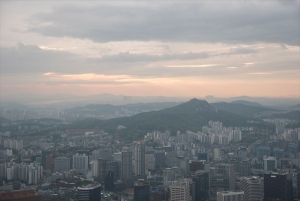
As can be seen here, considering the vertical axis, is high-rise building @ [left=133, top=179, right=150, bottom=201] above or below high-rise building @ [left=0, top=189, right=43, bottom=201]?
below

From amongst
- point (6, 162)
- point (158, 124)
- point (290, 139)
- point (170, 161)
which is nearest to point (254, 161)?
point (170, 161)

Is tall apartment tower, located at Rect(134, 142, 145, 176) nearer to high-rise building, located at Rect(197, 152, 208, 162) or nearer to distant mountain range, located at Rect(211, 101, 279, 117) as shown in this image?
high-rise building, located at Rect(197, 152, 208, 162)

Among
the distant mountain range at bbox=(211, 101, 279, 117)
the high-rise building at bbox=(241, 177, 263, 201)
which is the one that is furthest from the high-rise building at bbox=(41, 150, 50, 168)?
the distant mountain range at bbox=(211, 101, 279, 117)

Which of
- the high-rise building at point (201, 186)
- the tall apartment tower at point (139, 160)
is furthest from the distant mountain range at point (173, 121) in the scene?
the high-rise building at point (201, 186)

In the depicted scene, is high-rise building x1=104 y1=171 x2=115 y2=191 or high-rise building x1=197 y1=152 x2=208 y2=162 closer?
high-rise building x1=104 y1=171 x2=115 y2=191

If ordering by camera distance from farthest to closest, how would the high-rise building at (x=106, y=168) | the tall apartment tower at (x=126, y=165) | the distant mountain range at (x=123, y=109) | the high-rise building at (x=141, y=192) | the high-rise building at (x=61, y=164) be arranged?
the distant mountain range at (x=123, y=109), the high-rise building at (x=61, y=164), the tall apartment tower at (x=126, y=165), the high-rise building at (x=106, y=168), the high-rise building at (x=141, y=192)

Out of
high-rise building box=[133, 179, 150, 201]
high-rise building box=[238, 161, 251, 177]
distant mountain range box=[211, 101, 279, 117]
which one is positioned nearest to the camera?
high-rise building box=[133, 179, 150, 201]

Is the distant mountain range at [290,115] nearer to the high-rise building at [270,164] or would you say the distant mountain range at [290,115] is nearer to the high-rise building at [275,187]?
the high-rise building at [270,164]

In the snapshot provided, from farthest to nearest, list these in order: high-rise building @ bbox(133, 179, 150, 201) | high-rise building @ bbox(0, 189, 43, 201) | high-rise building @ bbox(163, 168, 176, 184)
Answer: high-rise building @ bbox(163, 168, 176, 184) < high-rise building @ bbox(133, 179, 150, 201) < high-rise building @ bbox(0, 189, 43, 201)
